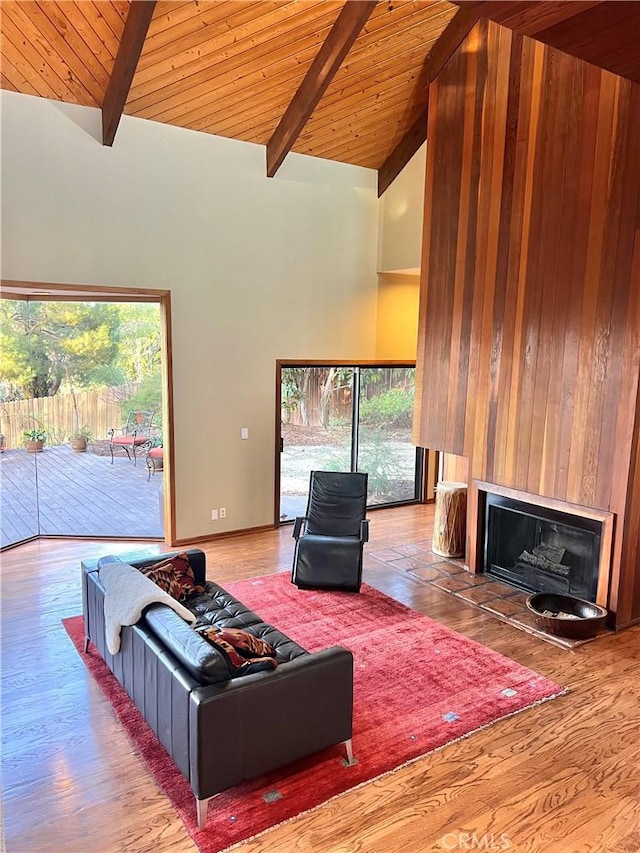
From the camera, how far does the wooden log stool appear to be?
6473 millimetres

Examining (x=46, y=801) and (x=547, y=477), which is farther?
(x=547, y=477)

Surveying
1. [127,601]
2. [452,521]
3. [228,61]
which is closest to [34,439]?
[127,601]

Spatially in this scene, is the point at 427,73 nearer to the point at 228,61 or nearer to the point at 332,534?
the point at 228,61

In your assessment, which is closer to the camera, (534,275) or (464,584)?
(534,275)

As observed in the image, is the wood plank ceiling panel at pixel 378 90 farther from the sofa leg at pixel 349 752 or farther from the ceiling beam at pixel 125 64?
the sofa leg at pixel 349 752

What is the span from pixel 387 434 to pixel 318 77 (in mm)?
4558

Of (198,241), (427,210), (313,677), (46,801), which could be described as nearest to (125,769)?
(46,801)

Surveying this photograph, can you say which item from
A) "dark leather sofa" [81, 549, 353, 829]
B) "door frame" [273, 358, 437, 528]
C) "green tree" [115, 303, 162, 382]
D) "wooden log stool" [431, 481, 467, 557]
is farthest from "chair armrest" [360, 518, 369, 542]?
"green tree" [115, 303, 162, 382]

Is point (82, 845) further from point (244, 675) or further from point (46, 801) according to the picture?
point (244, 675)

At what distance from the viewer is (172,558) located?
183 inches

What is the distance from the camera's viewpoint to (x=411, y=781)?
3.18 m

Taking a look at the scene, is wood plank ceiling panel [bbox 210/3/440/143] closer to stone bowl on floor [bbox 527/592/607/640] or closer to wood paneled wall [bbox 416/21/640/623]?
wood paneled wall [bbox 416/21/640/623]

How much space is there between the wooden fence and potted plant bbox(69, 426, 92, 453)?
39 mm

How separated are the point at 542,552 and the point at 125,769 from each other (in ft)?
12.8
